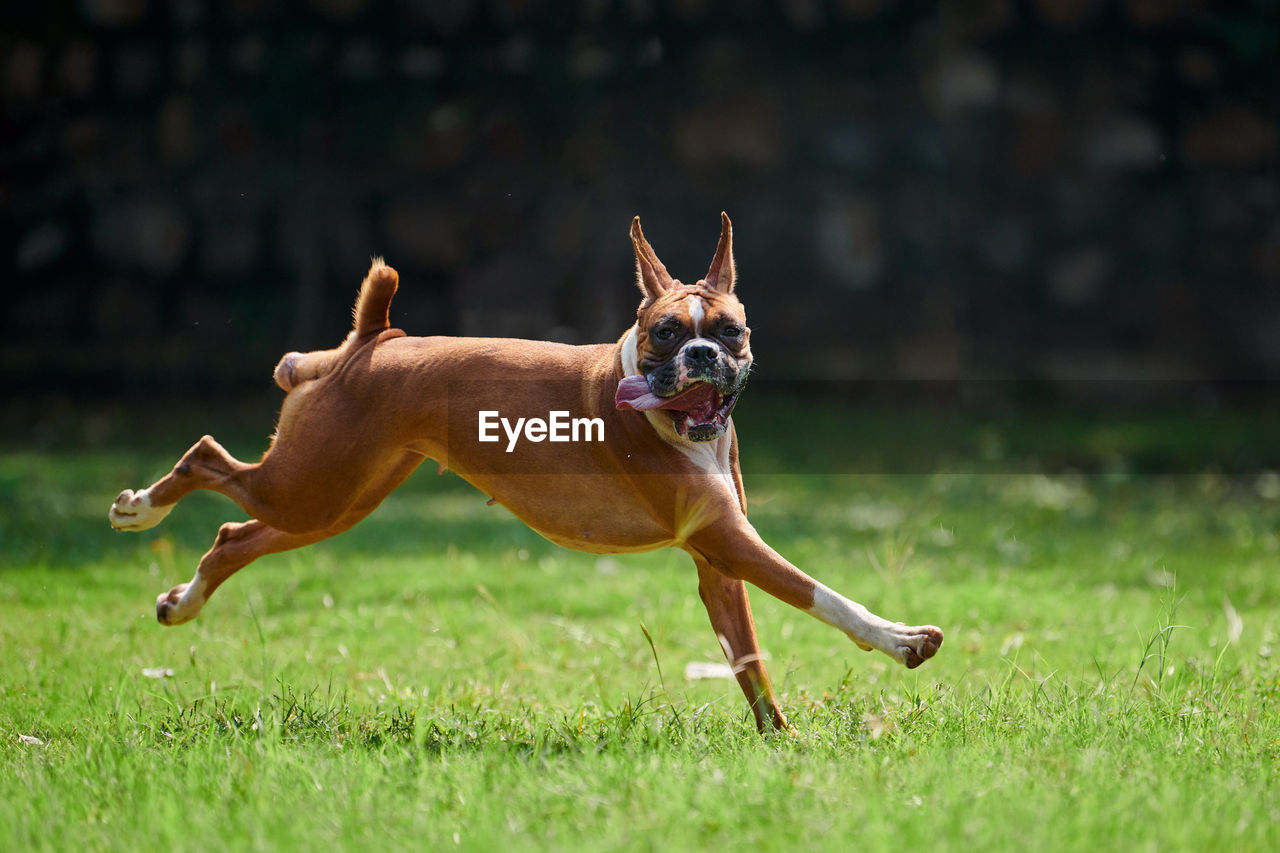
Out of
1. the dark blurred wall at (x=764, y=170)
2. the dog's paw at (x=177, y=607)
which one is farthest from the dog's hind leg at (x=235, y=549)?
the dark blurred wall at (x=764, y=170)

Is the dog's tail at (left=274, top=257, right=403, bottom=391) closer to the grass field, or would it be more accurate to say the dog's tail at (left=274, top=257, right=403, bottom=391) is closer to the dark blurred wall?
the grass field

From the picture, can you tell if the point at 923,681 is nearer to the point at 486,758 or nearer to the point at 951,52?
the point at 486,758

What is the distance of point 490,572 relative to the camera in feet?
20.1

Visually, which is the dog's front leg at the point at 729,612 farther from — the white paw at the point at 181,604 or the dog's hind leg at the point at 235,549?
the white paw at the point at 181,604

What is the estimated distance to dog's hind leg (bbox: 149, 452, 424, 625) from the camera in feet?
13.0

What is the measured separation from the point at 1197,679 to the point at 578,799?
7.52ft

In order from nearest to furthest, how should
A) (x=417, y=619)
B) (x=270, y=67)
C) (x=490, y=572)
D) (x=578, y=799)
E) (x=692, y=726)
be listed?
1. (x=578, y=799)
2. (x=692, y=726)
3. (x=417, y=619)
4. (x=490, y=572)
5. (x=270, y=67)

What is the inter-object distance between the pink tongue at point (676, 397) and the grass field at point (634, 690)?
83 cm

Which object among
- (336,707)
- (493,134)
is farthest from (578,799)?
(493,134)

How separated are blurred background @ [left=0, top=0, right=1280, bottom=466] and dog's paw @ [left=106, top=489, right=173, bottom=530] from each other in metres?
8.28

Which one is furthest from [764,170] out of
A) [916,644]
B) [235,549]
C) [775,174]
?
[916,644]

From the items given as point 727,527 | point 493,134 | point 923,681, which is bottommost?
point 923,681

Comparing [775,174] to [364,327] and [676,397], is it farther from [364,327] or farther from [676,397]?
[676,397]

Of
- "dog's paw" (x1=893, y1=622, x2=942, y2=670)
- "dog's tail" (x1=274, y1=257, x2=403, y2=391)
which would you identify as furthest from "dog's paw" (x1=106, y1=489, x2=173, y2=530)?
"dog's paw" (x1=893, y1=622, x2=942, y2=670)
